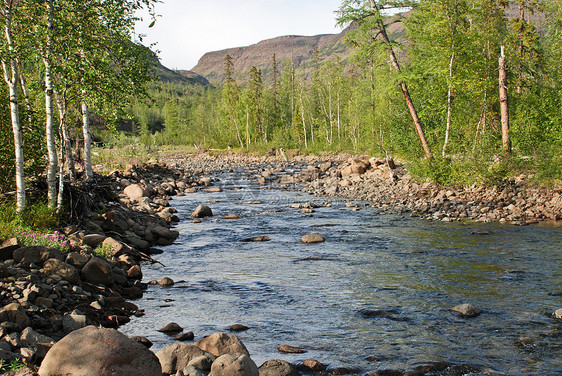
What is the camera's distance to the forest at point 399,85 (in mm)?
11969

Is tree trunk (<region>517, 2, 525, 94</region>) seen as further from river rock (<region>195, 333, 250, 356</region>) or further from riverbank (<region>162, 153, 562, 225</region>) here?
river rock (<region>195, 333, 250, 356</region>)

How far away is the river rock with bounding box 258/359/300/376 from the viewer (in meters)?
6.16

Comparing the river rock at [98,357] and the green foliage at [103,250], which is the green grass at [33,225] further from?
the river rock at [98,357]

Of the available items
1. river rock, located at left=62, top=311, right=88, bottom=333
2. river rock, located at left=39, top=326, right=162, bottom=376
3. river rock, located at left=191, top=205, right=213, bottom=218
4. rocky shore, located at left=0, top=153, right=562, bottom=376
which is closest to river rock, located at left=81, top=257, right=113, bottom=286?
rocky shore, located at left=0, top=153, right=562, bottom=376

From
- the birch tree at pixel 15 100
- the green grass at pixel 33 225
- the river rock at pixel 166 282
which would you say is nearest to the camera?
the green grass at pixel 33 225

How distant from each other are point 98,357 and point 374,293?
21.3 ft

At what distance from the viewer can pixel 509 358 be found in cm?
675

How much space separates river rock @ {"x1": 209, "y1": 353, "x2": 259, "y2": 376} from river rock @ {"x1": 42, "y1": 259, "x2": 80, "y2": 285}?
14.9 feet

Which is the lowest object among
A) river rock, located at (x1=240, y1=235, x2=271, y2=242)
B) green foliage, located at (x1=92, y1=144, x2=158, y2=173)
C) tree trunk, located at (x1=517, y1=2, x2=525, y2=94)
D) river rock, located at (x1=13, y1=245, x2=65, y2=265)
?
river rock, located at (x1=240, y1=235, x2=271, y2=242)

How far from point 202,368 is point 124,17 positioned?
469 inches

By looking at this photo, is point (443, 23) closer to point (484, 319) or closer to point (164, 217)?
point (164, 217)

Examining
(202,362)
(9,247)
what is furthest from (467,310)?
(9,247)

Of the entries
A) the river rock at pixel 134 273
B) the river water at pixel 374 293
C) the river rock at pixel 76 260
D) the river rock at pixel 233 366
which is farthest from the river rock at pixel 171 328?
the river rock at pixel 134 273

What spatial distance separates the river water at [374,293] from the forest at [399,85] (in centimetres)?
499
